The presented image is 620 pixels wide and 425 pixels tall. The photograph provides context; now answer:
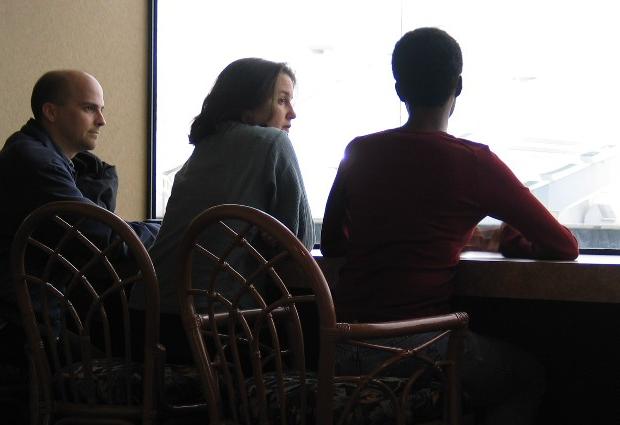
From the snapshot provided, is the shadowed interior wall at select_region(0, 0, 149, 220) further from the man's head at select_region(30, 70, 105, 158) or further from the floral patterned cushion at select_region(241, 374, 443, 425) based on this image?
the floral patterned cushion at select_region(241, 374, 443, 425)

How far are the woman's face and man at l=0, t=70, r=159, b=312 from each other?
0.48 m

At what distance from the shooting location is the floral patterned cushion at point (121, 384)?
5.80 ft

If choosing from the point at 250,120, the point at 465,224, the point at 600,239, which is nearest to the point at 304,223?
the point at 250,120

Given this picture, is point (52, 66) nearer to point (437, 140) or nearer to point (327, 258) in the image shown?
point (327, 258)

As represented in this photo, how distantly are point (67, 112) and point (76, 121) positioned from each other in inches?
1.6

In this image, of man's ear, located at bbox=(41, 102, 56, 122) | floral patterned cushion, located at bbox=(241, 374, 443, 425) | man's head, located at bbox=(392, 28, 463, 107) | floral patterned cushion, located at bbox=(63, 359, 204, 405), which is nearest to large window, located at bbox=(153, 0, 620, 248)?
man's head, located at bbox=(392, 28, 463, 107)

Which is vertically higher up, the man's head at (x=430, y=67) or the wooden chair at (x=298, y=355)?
the man's head at (x=430, y=67)

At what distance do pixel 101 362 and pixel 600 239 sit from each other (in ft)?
5.15

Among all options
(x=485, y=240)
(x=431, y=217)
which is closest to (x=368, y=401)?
(x=431, y=217)

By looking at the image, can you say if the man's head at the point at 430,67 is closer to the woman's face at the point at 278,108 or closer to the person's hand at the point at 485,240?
the person's hand at the point at 485,240

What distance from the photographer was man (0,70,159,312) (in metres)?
2.19

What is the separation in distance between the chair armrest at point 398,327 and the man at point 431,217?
0.44ft

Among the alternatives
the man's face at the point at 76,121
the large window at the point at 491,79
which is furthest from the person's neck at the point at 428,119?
the man's face at the point at 76,121

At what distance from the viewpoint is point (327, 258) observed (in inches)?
74.2
